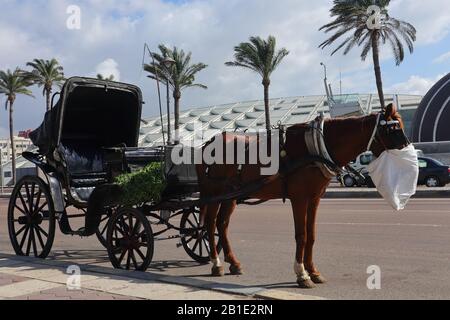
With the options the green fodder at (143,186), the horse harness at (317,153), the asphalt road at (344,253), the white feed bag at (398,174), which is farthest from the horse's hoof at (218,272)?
the white feed bag at (398,174)

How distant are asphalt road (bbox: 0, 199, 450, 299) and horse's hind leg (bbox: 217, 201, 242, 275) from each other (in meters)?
0.17

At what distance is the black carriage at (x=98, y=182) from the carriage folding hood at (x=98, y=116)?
0.02m

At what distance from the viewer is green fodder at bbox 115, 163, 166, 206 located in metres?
7.63

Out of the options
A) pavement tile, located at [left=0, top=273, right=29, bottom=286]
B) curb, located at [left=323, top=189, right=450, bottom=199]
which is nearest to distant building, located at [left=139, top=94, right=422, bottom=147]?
curb, located at [left=323, top=189, right=450, bottom=199]

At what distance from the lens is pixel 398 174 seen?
19.5 ft

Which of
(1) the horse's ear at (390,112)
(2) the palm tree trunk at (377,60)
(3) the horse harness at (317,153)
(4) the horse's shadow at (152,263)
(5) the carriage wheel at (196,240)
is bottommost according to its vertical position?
(4) the horse's shadow at (152,263)

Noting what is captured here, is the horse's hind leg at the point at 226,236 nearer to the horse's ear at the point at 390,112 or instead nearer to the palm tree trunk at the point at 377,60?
the horse's ear at the point at 390,112

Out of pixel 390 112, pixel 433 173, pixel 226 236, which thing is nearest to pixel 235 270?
pixel 226 236

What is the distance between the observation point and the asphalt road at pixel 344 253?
6531 mm

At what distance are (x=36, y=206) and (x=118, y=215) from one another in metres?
2.04

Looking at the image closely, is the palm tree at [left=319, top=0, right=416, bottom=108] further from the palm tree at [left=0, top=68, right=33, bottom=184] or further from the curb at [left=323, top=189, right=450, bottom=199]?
the palm tree at [left=0, top=68, right=33, bottom=184]

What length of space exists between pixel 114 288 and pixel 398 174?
3.28 meters

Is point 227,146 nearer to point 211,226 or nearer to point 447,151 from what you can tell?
point 211,226

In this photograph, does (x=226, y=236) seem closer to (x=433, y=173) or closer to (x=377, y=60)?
(x=433, y=173)
